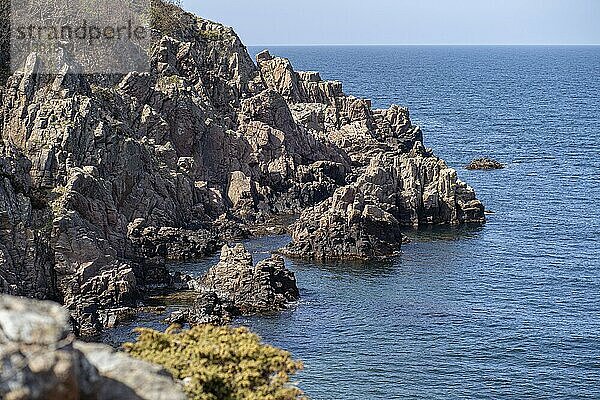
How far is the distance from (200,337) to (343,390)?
25637mm

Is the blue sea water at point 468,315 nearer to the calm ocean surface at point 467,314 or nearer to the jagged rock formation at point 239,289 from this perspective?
the calm ocean surface at point 467,314

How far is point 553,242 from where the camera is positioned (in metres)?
92.4

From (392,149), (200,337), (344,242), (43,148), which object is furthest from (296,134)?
(200,337)

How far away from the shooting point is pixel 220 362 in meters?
28.5

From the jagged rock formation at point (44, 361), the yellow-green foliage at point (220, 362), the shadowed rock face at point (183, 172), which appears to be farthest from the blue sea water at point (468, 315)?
the jagged rock formation at point (44, 361)

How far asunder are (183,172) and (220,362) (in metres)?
70.1

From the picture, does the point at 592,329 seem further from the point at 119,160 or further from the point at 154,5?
the point at 154,5

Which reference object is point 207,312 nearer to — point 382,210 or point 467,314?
point 467,314

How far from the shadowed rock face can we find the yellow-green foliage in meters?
32.1

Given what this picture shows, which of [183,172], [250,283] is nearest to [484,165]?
[183,172]

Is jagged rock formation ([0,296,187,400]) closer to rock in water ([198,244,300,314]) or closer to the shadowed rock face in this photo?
the shadowed rock face

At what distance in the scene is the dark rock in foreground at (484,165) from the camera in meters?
132

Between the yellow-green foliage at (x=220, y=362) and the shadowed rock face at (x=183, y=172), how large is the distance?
32.1 meters

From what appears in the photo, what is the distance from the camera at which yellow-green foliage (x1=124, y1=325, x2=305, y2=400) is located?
90.6 feet
